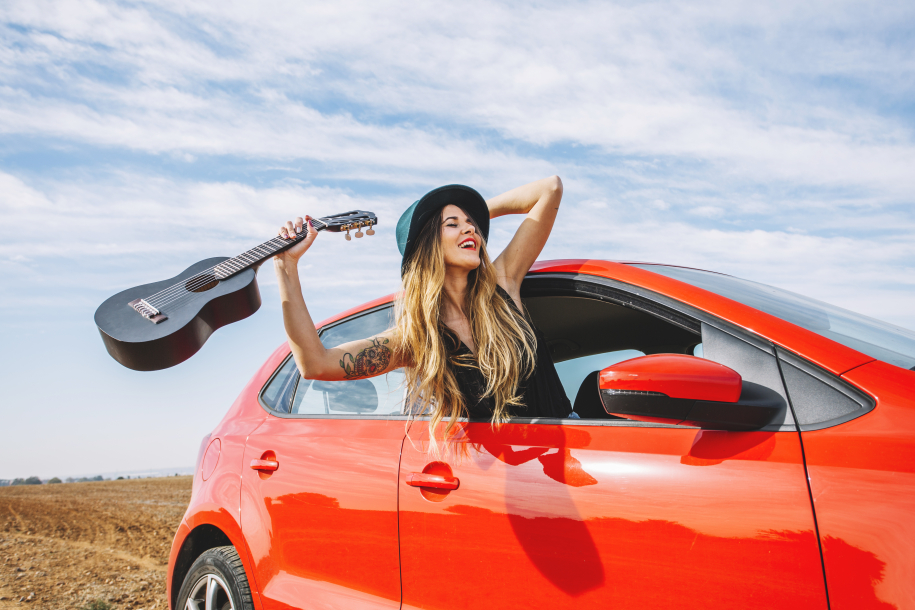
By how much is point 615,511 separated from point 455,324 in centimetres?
102

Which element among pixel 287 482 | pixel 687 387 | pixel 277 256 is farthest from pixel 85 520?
pixel 687 387

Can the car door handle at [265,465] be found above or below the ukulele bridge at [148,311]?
below

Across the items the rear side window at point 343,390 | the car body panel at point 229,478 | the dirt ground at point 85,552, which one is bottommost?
the dirt ground at point 85,552

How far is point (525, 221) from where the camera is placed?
9.09ft

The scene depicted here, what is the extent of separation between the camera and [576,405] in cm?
229

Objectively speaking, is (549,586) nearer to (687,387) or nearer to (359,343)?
(687,387)

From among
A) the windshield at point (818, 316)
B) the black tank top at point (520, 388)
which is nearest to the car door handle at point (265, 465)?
the black tank top at point (520, 388)

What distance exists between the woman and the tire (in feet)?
4.02

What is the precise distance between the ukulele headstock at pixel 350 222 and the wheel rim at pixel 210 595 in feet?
5.37

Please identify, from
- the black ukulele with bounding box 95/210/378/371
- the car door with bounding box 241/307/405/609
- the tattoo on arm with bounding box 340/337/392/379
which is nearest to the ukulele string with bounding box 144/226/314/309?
the black ukulele with bounding box 95/210/378/371

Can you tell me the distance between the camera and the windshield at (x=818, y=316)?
5.51ft

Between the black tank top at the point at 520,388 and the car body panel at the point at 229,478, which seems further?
the car body panel at the point at 229,478

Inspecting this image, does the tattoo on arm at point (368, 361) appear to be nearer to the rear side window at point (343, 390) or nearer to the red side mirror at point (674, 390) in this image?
the rear side window at point (343, 390)

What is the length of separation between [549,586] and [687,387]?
2.34ft
